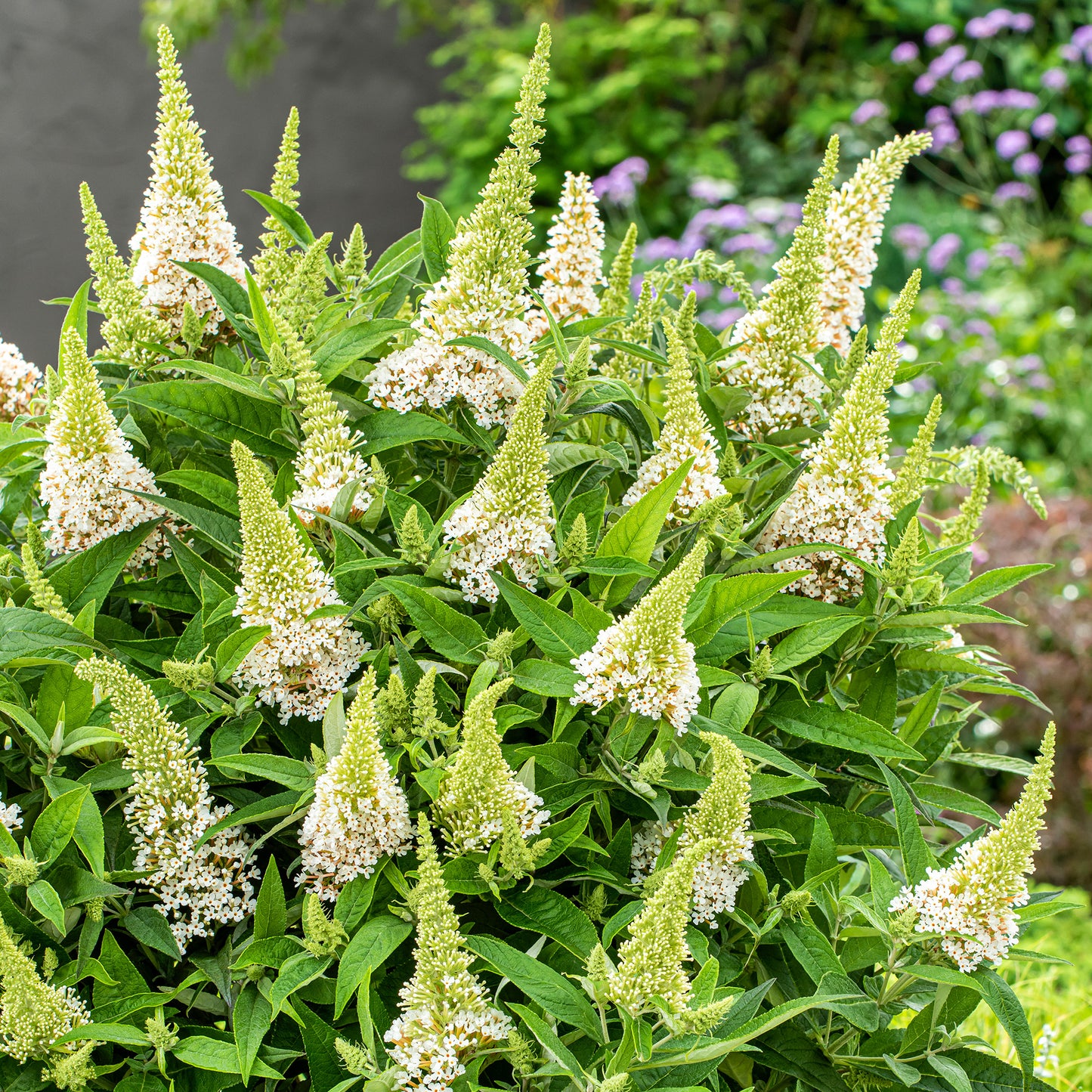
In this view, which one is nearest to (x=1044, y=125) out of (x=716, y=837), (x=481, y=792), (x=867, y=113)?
(x=867, y=113)

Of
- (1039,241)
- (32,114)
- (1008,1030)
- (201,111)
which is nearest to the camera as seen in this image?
(1008,1030)

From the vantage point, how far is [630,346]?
1.44 metres

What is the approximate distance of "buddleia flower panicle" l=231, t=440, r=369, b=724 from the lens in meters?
1.14

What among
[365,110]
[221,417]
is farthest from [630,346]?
[365,110]

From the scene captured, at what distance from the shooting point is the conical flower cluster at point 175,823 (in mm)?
1113

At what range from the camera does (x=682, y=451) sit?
53.4 inches

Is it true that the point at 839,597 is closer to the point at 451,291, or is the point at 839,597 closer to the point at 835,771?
the point at 835,771

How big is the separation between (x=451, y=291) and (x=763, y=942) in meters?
0.85

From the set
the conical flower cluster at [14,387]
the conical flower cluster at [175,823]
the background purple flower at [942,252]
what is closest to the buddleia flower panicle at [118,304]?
the conical flower cluster at [14,387]

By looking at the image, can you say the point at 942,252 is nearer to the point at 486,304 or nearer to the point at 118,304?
the point at 486,304

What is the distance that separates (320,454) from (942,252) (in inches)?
268

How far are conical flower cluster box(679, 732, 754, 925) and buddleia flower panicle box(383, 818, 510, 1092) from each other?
0.24 m

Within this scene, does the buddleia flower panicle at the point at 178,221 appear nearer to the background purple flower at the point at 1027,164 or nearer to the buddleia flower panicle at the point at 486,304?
the buddleia flower panicle at the point at 486,304

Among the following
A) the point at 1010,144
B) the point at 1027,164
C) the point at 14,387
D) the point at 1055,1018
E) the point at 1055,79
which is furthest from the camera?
the point at 1055,79
